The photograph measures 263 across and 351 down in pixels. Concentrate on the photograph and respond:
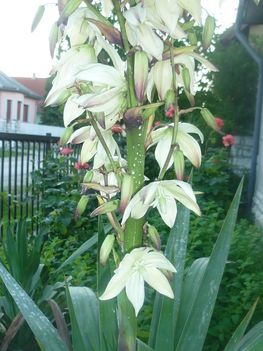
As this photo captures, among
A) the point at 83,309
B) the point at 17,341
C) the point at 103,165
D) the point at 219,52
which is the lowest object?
the point at 17,341

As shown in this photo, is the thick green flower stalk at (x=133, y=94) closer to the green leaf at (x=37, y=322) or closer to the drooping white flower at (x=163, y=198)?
the drooping white flower at (x=163, y=198)

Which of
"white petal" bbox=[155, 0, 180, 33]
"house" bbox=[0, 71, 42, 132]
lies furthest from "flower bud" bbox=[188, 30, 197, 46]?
"house" bbox=[0, 71, 42, 132]

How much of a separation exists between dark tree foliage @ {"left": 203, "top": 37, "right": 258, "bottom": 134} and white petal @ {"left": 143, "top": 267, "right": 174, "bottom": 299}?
581 cm

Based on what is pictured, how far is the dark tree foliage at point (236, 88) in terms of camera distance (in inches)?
267

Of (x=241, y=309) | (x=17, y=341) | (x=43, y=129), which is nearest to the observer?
(x=17, y=341)

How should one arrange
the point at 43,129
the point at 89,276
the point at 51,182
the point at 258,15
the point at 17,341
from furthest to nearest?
the point at 43,129 < the point at 258,15 < the point at 51,182 < the point at 89,276 < the point at 17,341

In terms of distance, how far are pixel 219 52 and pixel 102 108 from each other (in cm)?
659

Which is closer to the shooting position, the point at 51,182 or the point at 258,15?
the point at 51,182

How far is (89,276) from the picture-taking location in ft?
9.83

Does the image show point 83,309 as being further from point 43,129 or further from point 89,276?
point 43,129

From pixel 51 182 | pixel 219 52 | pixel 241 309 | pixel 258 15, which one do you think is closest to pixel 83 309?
pixel 241 309

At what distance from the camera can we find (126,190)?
1.04 meters

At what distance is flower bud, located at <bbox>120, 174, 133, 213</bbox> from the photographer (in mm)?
1027

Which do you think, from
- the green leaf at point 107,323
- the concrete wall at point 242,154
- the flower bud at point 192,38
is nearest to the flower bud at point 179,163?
the flower bud at point 192,38
